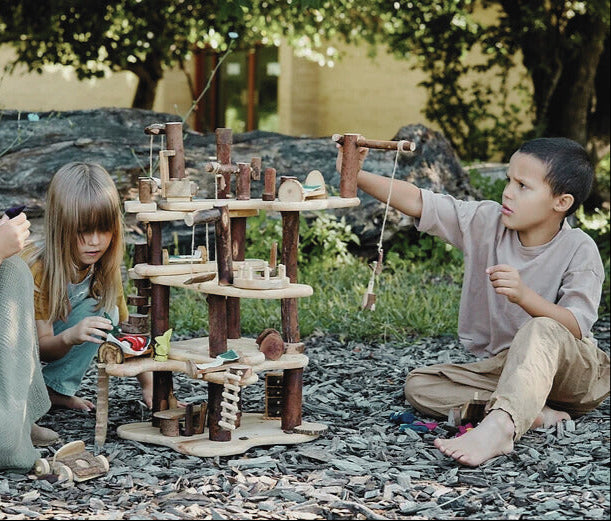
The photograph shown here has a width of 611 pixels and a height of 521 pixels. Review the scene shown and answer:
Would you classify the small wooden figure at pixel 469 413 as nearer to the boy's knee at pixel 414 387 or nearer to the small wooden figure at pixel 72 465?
the boy's knee at pixel 414 387

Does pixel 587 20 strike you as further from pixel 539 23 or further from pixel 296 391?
pixel 296 391

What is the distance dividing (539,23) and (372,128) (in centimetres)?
448

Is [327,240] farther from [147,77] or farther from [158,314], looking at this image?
[147,77]

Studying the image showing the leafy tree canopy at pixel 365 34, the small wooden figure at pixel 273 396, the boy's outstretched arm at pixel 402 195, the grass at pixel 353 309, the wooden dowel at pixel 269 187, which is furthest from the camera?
the leafy tree canopy at pixel 365 34

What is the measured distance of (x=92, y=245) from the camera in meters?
3.60

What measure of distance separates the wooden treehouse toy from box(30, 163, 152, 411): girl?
162 mm

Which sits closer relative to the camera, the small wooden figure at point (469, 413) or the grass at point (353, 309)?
the small wooden figure at point (469, 413)

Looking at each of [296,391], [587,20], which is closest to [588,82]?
[587,20]

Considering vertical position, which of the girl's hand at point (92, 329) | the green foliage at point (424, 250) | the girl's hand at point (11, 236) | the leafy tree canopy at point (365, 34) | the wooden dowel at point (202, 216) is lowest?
the green foliage at point (424, 250)

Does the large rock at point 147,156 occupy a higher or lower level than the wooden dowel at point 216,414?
higher

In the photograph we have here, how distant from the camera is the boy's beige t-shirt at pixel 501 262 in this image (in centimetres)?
372

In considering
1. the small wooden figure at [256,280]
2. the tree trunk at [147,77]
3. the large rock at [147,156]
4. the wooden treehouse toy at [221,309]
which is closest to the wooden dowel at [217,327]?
the wooden treehouse toy at [221,309]

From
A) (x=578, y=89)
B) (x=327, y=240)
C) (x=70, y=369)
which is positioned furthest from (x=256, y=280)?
(x=578, y=89)

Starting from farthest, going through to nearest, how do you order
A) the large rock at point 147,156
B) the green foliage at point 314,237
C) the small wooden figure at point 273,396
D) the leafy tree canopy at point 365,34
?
the leafy tree canopy at point 365,34
the green foliage at point 314,237
the large rock at point 147,156
the small wooden figure at point 273,396
